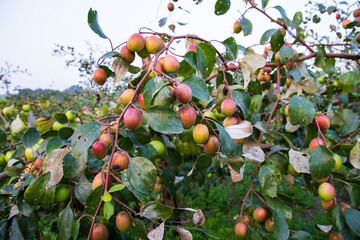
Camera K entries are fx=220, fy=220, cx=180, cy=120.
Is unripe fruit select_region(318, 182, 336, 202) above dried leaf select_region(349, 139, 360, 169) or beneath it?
beneath

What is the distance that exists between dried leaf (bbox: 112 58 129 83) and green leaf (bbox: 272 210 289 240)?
60cm

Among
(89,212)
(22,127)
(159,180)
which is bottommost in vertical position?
(159,180)

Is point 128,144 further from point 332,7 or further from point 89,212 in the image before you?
point 332,7

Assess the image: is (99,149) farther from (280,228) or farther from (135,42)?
(280,228)

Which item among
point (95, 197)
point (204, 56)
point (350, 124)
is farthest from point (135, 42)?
point (350, 124)

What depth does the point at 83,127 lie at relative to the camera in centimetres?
47

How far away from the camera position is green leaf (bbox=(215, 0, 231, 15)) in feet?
2.81

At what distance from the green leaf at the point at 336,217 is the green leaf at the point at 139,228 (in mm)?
657

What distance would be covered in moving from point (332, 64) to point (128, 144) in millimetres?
A: 1029

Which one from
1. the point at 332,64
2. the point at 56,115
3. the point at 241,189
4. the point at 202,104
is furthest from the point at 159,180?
the point at 241,189

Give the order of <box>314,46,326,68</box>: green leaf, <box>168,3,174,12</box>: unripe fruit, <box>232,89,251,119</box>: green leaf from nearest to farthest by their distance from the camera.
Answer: <box>232,89,251,119</box>: green leaf < <box>314,46,326,68</box>: green leaf < <box>168,3,174,12</box>: unripe fruit

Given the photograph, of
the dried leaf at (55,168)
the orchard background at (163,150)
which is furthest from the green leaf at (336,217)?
the dried leaf at (55,168)

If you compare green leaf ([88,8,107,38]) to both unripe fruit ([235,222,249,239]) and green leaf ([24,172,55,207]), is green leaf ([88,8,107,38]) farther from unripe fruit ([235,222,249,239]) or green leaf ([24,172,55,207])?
unripe fruit ([235,222,249,239])

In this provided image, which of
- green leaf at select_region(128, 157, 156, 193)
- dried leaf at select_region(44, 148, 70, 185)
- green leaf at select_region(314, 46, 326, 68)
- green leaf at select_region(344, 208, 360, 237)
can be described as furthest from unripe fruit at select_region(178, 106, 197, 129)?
green leaf at select_region(314, 46, 326, 68)
